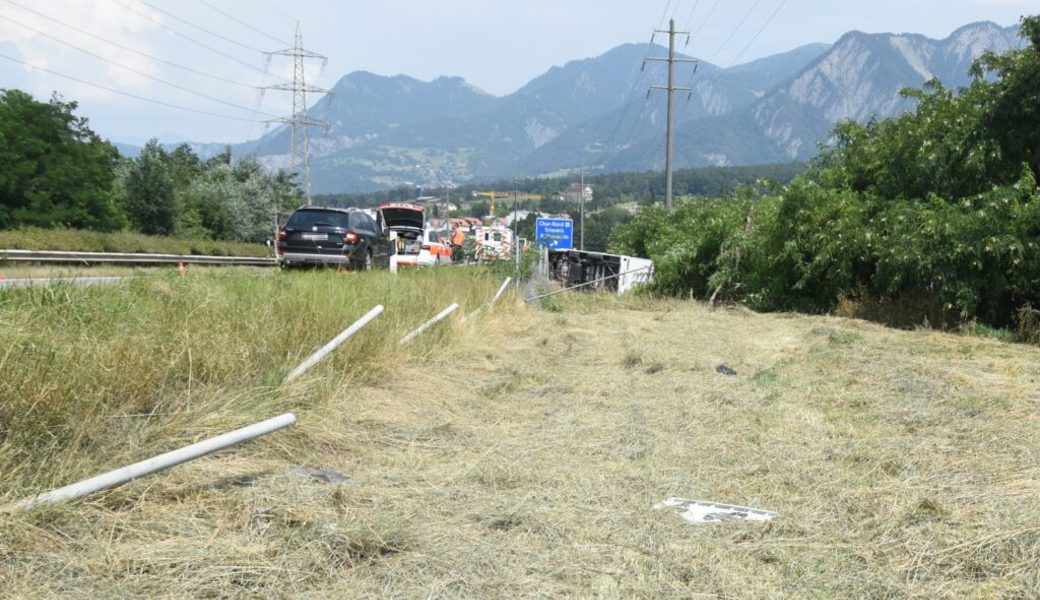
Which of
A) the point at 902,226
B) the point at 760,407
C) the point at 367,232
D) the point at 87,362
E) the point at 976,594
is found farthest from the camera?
the point at 367,232

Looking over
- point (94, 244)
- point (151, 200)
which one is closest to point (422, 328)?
point (94, 244)

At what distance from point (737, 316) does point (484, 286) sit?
5312 mm

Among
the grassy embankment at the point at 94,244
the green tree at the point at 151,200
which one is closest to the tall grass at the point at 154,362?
the grassy embankment at the point at 94,244

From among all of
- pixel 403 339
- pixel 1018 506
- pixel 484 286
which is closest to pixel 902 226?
pixel 484 286

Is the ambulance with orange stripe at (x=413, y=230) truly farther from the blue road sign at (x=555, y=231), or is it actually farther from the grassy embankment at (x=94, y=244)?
the blue road sign at (x=555, y=231)

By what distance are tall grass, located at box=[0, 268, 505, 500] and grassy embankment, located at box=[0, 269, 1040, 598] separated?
2cm

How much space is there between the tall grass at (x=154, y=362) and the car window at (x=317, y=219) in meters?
8.83

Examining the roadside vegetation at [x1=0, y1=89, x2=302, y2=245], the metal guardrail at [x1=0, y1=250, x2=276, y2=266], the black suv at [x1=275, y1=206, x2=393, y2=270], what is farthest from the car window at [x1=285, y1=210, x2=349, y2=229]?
the roadside vegetation at [x1=0, y1=89, x2=302, y2=245]

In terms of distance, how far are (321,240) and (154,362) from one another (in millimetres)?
12488

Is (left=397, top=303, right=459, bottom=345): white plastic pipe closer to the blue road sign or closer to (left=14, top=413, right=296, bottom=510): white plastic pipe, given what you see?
(left=14, top=413, right=296, bottom=510): white plastic pipe

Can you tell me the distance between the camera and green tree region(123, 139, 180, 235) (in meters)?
60.7

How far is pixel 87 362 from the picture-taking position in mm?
4555

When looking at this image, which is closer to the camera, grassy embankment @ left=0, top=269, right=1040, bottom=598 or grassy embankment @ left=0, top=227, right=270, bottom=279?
grassy embankment @ left=0, top=269, right=1040, bottom=598

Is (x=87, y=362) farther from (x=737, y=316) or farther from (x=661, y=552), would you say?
(x=737, y=316)
